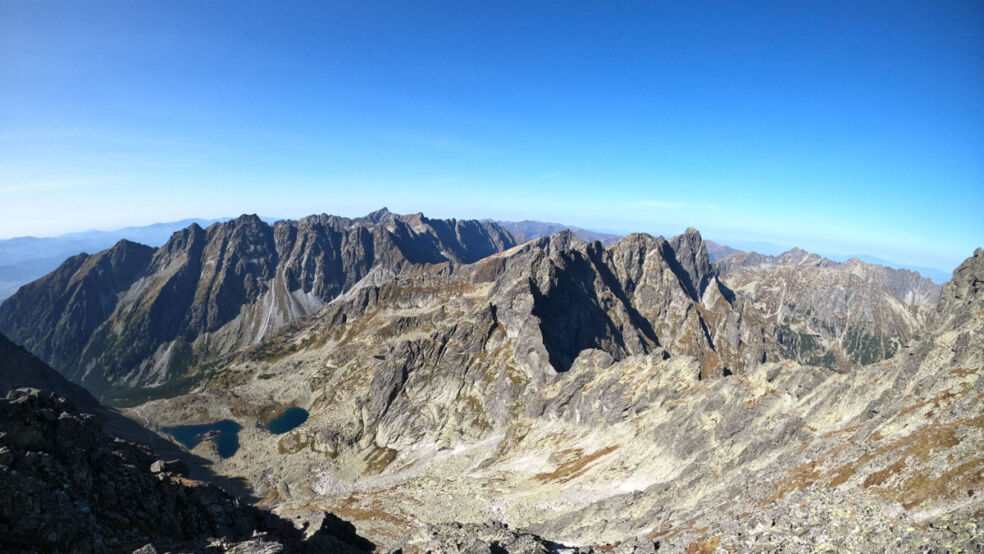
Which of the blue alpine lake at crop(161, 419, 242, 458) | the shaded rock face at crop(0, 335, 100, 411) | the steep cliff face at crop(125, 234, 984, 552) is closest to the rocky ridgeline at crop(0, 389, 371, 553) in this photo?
the steep cliff face at crop(125, 234, 984, 552)

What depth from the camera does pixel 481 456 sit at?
124 metres

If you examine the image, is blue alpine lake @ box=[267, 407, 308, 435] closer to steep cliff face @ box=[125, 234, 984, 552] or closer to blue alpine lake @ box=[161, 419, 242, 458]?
steep cliff face @ box=[125, 234, 984, 552]

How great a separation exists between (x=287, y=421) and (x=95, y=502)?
179280 millimetres

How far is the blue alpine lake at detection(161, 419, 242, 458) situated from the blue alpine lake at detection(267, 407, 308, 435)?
13574 mm

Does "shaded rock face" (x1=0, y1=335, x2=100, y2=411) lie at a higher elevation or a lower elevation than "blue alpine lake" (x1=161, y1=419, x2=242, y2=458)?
higher

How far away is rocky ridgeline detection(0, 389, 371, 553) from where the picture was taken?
957 inches

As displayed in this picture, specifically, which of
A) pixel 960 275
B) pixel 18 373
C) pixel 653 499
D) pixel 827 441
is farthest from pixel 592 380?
pixel 18 373

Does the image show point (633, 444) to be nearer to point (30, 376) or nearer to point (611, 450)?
point (611, 450)

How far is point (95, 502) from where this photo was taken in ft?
98.3

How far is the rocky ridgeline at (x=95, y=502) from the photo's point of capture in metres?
24.3

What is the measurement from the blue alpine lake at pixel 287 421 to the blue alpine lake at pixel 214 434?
13574 mm

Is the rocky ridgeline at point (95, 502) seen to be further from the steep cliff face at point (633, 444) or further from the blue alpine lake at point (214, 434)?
the blue alpine lake at point (214, 434)

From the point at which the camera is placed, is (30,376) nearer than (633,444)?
No

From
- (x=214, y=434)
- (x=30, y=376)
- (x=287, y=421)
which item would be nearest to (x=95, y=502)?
(x=214, y=434)
